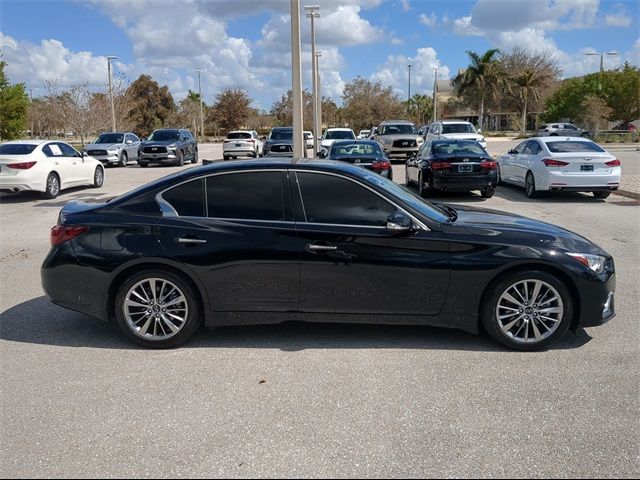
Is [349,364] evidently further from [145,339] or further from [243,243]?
[145,339]

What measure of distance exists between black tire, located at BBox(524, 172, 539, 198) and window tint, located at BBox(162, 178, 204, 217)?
1168cm

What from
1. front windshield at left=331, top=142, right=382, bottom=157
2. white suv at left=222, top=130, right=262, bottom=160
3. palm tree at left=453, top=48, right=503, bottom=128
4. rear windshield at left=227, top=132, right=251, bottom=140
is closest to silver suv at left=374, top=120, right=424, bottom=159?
white suv at left=222, top=130, right=262, bottom=160

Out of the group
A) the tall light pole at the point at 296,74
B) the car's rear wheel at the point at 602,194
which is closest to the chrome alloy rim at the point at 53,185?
the tall light pole at the point at 296,74

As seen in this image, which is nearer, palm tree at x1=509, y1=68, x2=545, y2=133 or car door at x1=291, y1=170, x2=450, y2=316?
car door at x1=291, y1=170, x2=450, y2=316

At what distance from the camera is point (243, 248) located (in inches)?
194

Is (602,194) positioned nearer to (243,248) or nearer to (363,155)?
(363,155)

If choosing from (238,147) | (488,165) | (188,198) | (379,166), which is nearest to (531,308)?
(188,198)

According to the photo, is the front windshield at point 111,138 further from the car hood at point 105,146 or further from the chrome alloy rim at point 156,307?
the chrome alloy rim at point 156,307

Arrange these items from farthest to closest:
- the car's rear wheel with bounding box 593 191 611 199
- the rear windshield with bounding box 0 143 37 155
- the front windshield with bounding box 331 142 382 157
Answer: the front windshield with bounding box 331 142 382 157
the car's rear wheel with bounding box 593 191 611 199
the rear windshield with bounding box 0 143 37 155

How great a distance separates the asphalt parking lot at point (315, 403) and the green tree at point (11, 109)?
138 ft

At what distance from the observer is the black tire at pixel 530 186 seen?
14.9m

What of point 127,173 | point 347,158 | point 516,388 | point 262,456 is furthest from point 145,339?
point 127,173

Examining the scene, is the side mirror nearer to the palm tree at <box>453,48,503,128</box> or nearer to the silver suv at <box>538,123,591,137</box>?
the silver suv at <box>538,123,591,137</box>

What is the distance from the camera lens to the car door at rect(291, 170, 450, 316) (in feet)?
15.9
